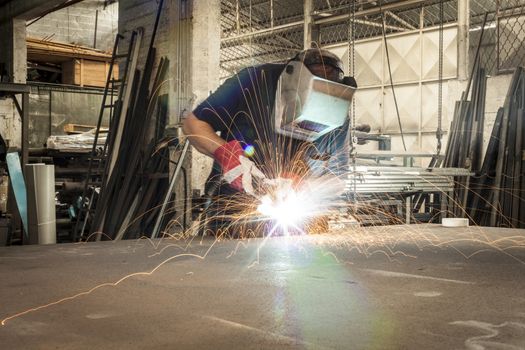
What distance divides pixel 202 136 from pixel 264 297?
2110 millimetres

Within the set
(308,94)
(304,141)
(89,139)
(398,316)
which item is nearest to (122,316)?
(398,316)

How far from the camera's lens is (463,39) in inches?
342

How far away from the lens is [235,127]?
387cm

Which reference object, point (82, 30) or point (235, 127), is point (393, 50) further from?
point (82, 30)

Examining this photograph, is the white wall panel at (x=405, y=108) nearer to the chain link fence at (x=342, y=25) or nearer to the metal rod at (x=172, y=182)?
the chain link fence at (x=342, y=25)

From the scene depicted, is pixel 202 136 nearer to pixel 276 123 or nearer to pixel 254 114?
pixel 254 114

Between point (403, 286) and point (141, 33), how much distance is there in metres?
4.89

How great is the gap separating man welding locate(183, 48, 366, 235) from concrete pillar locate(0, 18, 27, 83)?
594 cm

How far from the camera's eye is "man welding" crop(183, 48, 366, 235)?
3.21 metres

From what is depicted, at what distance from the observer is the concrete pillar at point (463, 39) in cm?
852

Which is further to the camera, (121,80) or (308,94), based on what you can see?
(121,80)

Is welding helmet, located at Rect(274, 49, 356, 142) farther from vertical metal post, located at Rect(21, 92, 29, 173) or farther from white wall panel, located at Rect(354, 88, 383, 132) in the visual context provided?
white wall panel, located at Rect(354, 88, 383, 132)

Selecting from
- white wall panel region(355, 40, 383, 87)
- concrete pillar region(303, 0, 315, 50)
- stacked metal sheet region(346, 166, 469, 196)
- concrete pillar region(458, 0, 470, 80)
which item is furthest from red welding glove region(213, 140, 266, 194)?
white wall panel region(355, 40, 383, 87)

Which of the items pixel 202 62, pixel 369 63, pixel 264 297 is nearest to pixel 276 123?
pixel 264 297
